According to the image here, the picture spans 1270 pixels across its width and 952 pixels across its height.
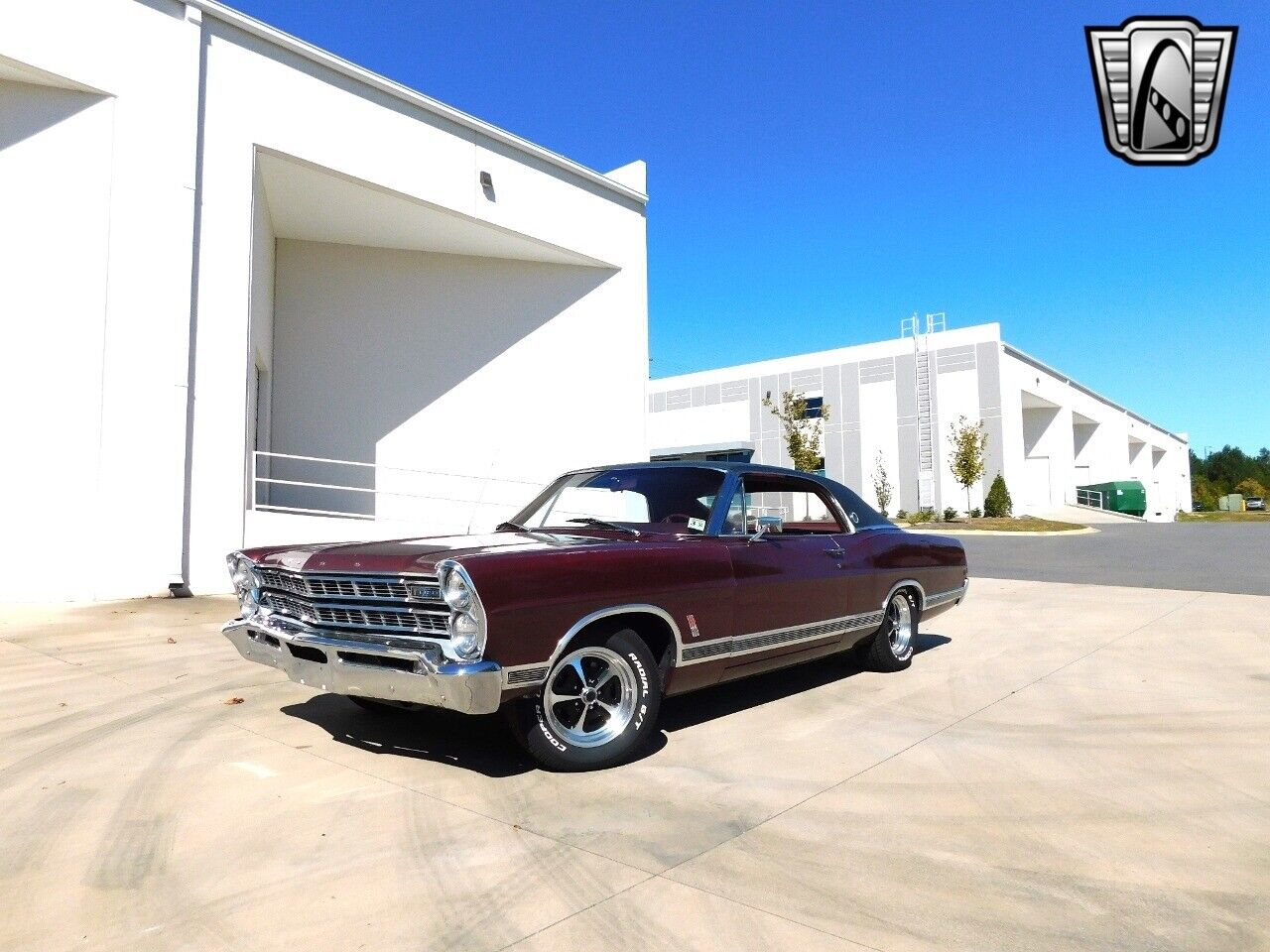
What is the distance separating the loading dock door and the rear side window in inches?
1483

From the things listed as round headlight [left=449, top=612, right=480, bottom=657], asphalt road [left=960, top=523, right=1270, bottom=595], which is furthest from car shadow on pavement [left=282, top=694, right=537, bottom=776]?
asphalt road [left=960, top=523, right=1270, bottom=595]

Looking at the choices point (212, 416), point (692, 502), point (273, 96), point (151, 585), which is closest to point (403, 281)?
point (273, 96)

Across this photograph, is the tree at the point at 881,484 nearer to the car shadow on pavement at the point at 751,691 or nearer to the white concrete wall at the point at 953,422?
the white concrete wall at the point at 953,422

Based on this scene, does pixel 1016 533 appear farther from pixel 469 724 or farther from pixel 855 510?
pixel 469 724

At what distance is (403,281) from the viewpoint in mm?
15211

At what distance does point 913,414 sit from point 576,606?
3755 cm

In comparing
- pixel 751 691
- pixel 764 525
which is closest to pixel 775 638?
pixel 764 525

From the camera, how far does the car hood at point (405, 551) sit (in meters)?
3.38

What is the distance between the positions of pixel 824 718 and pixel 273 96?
1064cm

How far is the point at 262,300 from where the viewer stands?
1216cm

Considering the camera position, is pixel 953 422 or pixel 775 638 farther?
pixel 953 422

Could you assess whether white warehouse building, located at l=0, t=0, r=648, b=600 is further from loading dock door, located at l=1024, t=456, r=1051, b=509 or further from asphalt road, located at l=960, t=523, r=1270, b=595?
loading dock door, located at l=1024, t=456, r=1051, b=509

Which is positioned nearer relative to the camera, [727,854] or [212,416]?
[727,854]

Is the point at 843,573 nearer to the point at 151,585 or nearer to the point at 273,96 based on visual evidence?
the point at 151,585
